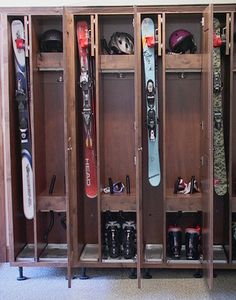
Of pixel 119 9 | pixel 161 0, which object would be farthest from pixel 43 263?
pixel 161 0

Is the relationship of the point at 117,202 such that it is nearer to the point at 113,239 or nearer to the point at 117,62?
the point at 113,239

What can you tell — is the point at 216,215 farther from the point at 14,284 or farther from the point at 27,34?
the point at 27,34

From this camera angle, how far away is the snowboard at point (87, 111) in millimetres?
3840

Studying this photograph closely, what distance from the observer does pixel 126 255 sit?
396 cm

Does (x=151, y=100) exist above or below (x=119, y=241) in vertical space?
above

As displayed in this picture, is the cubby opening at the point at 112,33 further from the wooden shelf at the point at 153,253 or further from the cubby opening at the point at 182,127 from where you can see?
the wooden shelf at the point at 153,253

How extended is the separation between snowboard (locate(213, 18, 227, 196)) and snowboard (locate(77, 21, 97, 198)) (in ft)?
3.41

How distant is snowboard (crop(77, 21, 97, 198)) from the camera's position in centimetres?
384

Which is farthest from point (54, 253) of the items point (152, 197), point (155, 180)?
point (155, 180)

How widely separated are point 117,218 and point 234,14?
2.03m

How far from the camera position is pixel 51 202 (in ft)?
13.0

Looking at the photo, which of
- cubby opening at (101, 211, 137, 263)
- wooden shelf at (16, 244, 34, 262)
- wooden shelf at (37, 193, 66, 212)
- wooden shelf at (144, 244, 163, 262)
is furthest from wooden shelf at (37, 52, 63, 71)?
wooden shelf at (144, 244, 163, 262)

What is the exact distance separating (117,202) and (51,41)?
150cm

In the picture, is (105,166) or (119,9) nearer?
(119,9)
